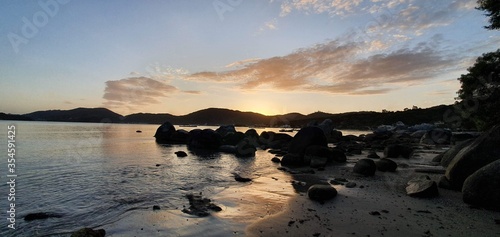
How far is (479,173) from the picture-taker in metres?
8.94

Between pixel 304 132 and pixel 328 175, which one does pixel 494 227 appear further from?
pixel 304 132

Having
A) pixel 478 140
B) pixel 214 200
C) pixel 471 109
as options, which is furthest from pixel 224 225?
pixel 471 109

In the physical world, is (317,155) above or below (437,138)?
below

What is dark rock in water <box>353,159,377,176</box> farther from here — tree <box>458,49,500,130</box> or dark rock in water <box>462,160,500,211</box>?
tree <box>458,49,500,130</box>

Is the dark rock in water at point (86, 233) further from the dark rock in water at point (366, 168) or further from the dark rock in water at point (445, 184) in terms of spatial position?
the dark rock in water at point (366, 168)

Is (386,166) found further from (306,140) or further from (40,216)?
(40,216)

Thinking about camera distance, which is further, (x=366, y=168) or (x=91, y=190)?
(x=366, y=168)

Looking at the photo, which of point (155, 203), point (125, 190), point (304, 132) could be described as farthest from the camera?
point (304, 132)

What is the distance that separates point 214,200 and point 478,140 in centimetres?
1096

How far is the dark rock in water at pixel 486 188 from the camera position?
8.42 meters

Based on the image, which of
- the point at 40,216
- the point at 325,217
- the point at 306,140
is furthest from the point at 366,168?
the point at 40,216

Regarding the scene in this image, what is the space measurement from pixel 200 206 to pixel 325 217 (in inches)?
164

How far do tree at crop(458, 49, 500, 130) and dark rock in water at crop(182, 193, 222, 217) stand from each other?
16.8 m

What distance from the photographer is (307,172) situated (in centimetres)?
1705
